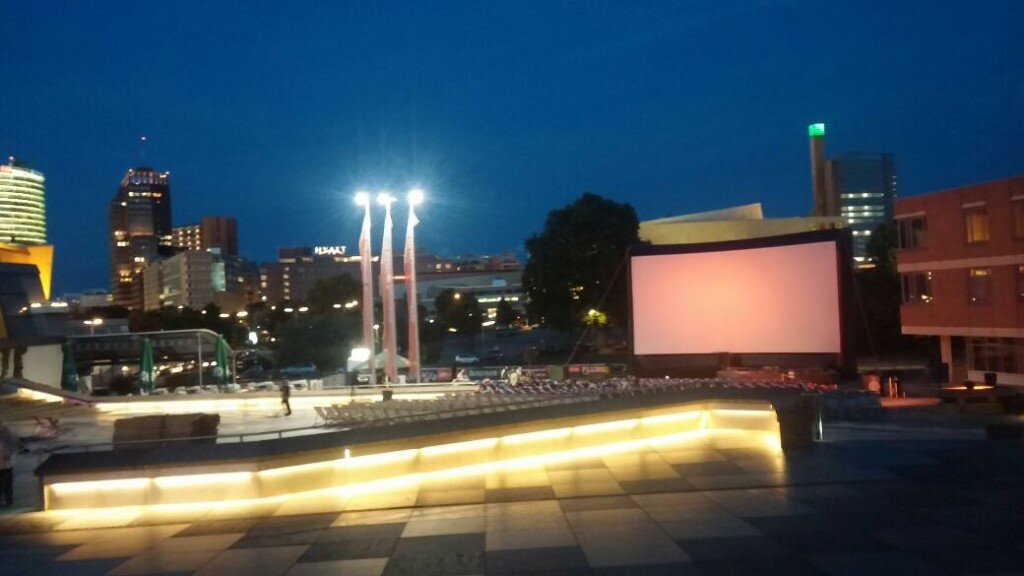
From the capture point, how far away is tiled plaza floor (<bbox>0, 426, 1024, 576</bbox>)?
29.6 ft

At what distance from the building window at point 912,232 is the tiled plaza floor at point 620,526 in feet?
75.9

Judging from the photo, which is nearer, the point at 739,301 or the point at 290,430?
the point at 290,430

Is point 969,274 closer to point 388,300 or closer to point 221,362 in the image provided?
point 388,300

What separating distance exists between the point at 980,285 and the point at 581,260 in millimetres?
29773

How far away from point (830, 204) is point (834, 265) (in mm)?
67847

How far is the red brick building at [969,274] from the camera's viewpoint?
3175 cm

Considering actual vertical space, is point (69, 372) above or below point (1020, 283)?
below

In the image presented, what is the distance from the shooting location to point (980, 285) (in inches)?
1313

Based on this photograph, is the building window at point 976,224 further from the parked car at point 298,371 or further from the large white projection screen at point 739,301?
the parked car at point 298,371

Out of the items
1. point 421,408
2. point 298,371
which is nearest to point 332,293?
point 298,371

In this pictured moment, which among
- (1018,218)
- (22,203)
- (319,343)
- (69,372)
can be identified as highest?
(22,203)

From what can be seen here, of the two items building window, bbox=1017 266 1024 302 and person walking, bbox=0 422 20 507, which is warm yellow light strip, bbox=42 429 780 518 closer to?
person walking, bbox=0 422 20 507

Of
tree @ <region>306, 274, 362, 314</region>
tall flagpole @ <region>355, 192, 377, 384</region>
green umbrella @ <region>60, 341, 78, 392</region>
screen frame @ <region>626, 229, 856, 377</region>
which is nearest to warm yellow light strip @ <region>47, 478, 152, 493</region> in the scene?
tall flagpole @ <region>355, 192, 377, 384</region>

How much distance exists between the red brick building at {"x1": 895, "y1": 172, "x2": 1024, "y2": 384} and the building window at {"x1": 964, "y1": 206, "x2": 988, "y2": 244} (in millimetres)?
36
